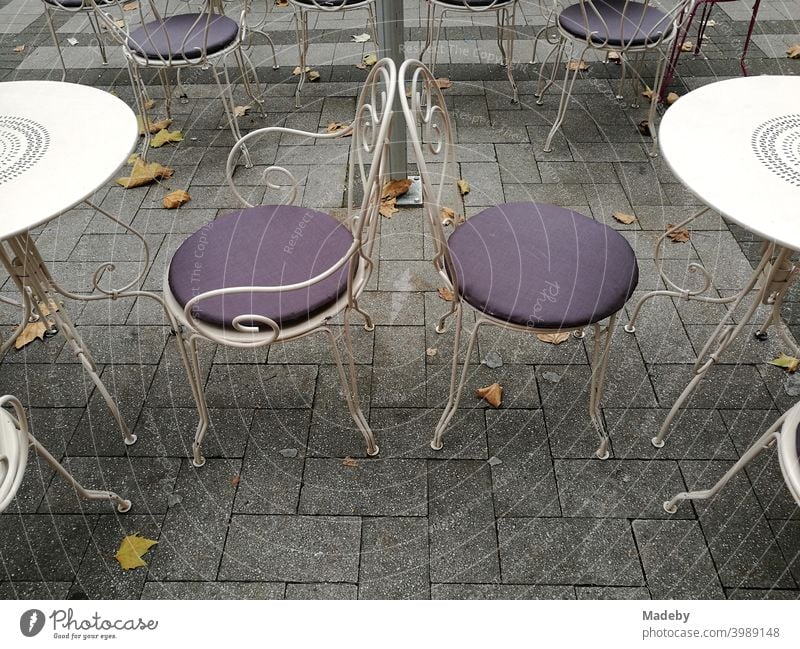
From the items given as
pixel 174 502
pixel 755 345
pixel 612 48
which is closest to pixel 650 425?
pixel 755 345

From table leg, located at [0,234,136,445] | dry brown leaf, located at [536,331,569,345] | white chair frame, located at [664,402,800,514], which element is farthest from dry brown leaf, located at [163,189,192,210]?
white chair frame, located at [664,402,800,514]

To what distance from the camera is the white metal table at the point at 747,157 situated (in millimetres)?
1407

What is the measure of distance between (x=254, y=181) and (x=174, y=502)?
1.83 m

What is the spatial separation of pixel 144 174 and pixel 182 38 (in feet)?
2.31

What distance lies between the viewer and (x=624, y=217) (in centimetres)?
282

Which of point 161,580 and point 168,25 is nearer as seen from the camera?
point 161,580

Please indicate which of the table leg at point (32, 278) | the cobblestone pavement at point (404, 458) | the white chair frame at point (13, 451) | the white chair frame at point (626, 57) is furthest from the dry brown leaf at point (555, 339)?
the white chair frame at point (13, 451)

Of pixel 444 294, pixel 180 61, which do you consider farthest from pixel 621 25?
pixel 180 61

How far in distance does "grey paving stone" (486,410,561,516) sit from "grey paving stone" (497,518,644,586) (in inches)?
1.9

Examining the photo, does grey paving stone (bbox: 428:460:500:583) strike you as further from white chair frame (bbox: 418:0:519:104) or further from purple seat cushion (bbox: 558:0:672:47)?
white chair frame (bbox: 418:0:519:104)

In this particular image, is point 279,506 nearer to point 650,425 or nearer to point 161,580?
point 161,580

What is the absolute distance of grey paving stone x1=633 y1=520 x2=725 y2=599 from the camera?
1.64 m

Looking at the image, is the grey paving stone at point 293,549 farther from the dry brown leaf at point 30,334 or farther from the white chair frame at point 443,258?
the dry brown leaf at point 30,334

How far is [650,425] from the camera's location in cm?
202
